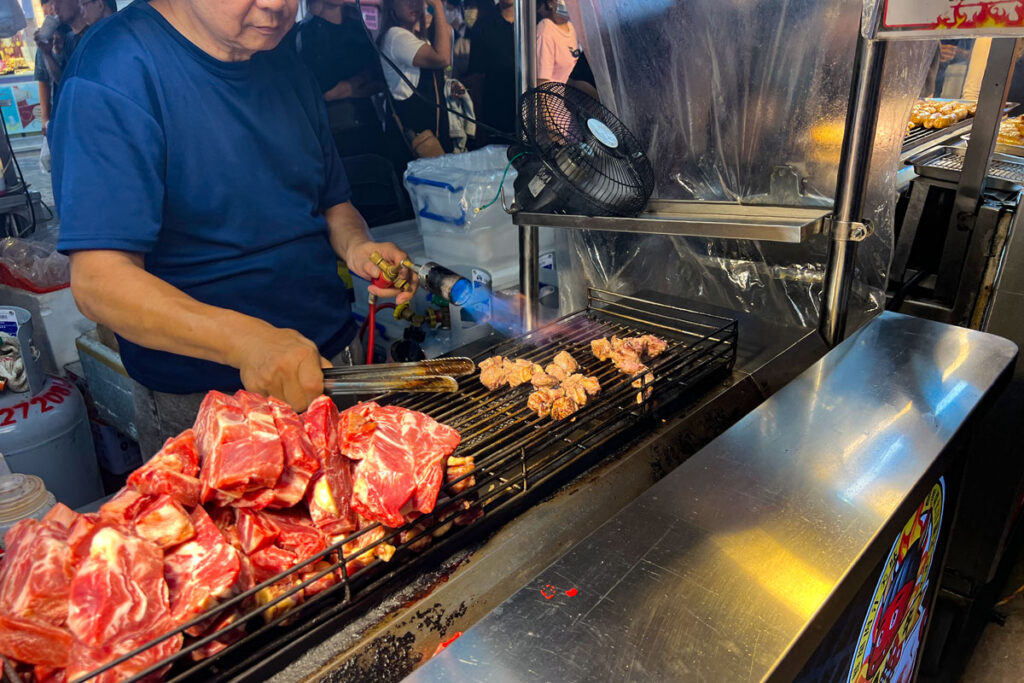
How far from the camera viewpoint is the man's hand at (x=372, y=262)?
2.61m

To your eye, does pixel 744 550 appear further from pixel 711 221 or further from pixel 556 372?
pixel 711 221

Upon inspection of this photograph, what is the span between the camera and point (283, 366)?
174 cm

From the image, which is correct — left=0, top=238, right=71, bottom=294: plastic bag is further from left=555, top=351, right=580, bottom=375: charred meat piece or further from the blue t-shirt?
left=555, top=351, right=580, bottom=375: charred meat piece

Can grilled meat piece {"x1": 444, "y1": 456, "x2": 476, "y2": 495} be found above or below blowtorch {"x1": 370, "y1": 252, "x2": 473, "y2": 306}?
below

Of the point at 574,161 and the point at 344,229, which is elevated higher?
the point at 574,161

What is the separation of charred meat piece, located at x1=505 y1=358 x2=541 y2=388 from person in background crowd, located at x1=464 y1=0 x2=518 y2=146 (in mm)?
3533

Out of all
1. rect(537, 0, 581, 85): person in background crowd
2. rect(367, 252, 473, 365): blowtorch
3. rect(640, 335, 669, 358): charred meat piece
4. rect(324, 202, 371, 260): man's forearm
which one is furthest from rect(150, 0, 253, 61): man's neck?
rect(537, 0, 581, 85): person in background crowd

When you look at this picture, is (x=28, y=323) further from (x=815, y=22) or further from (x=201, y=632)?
(x=815, y=22)

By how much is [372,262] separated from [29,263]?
1.94m

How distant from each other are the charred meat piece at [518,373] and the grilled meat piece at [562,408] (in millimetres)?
180

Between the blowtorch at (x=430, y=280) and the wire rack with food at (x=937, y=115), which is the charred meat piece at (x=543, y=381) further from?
the wire rack with food at (x=937, y=115)

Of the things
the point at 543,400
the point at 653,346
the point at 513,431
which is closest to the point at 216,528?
the point at 513,431

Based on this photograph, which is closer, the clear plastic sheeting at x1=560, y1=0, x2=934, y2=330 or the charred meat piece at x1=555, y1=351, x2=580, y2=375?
the charred meat piece at x1=555, y1=351, x2=580, y2=375

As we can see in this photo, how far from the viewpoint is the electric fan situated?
2.31m
